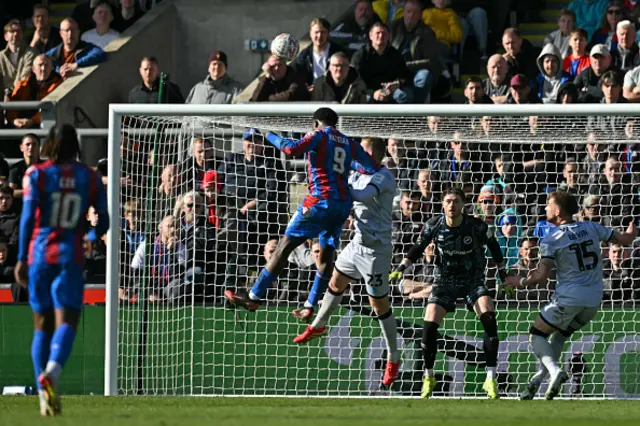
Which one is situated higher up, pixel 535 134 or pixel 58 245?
pixel 535 134

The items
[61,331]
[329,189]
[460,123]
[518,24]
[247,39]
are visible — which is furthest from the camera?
[247,39]

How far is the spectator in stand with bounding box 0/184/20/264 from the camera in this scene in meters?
14.7

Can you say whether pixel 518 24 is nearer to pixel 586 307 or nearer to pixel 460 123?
pixel 460 123

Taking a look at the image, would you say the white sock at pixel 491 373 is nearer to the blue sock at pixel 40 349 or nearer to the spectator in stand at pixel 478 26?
the blue sock at pixel 40 349

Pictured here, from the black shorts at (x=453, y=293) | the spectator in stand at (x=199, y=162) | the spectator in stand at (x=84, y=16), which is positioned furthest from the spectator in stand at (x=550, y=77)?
the spectator in stand at (x=84, y=16)

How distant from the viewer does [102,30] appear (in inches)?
744

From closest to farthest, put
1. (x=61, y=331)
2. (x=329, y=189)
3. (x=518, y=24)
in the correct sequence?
(x=61, y=331) < (x=329, y=189) < (x=518, y=24)

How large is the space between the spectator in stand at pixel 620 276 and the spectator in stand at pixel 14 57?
27.6 ft

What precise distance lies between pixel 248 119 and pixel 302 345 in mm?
2382

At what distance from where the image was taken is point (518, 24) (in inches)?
712

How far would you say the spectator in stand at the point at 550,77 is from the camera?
50.6ft

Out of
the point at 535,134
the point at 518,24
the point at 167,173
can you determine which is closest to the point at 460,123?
the point at 535,134

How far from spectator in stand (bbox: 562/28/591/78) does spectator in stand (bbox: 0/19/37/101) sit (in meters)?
7.13

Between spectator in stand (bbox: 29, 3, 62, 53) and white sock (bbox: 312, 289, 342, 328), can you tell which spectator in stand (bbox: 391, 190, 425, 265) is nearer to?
white sock (bbox: 312, 289, 342, 328)
